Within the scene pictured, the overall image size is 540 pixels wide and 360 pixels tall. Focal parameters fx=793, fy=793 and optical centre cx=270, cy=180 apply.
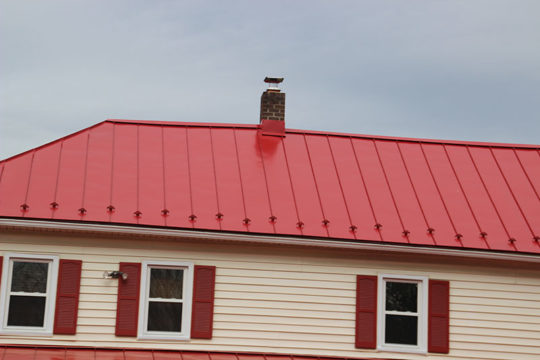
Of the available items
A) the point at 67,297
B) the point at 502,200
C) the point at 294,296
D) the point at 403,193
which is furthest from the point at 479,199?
the point at 67,297

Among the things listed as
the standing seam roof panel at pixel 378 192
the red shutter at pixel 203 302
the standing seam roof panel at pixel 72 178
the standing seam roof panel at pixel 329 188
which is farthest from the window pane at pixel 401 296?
the standing seam roof panel at pixel 72 178

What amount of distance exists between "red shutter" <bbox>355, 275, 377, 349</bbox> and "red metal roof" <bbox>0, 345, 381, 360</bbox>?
0.78 metres

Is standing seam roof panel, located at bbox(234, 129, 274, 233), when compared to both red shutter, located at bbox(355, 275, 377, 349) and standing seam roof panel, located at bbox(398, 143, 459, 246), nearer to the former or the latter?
red shutter, located at bbox(355, 275, 377, 349)

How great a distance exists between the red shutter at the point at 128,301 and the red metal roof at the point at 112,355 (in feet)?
1.45

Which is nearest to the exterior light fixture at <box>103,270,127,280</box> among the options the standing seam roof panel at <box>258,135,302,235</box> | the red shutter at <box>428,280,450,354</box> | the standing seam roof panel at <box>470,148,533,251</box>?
the standing seam roof panel at <box>258,135,302,235</box>

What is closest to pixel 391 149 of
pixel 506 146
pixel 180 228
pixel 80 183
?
pixel 506 146

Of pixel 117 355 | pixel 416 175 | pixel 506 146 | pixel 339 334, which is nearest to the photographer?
pixel 117 355

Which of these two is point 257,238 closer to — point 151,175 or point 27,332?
point 151,175

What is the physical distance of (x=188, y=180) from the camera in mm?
17750

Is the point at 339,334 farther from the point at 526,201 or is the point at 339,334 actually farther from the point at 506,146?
the point at 506,146

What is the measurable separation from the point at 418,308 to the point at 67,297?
729 cm

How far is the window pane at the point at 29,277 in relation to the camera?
1588cm

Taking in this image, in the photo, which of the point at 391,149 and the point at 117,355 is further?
the point at 391,149

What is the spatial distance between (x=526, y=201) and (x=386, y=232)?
396 centimetres
